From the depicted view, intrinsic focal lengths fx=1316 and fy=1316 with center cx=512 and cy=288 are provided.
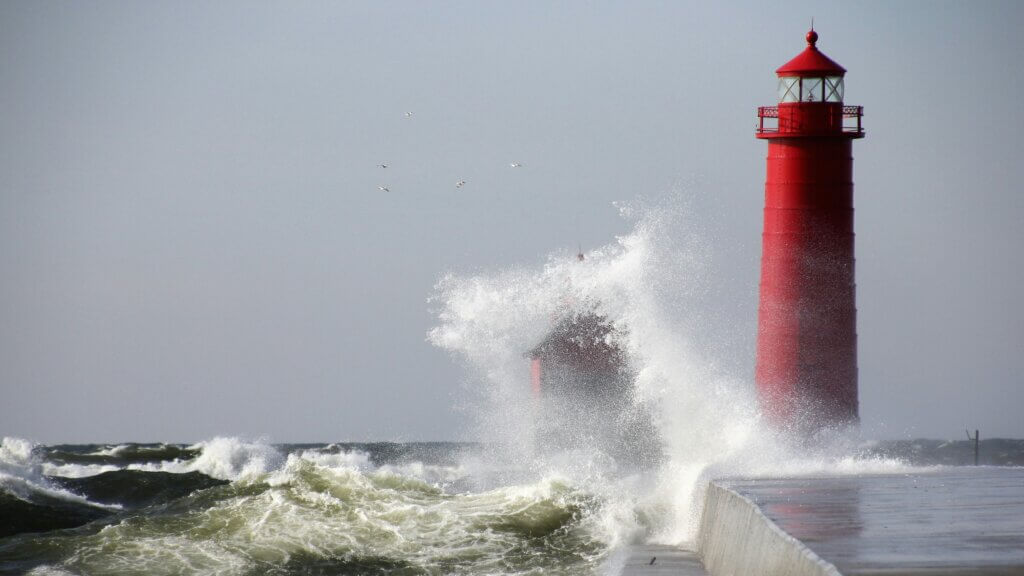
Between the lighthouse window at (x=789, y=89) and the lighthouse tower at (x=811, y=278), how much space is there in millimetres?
254

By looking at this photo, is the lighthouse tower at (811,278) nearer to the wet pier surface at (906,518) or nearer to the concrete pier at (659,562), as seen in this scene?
the wet pier surface at (906,518)

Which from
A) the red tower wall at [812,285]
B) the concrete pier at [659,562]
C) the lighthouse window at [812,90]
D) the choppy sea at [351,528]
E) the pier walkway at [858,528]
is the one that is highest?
the lighthouse window at [812,90]

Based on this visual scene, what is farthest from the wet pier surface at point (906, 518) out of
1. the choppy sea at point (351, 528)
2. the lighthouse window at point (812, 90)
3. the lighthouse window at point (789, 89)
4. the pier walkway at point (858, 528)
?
the lighthouse window at point (789, 89)

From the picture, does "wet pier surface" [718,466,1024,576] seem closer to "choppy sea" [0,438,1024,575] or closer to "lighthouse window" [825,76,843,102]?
"choppy sea" [0,438,1024,575]

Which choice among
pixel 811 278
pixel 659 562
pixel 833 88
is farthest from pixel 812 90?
pixel 659 562

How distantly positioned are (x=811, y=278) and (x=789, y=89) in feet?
8.76

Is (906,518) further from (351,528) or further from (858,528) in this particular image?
(351,528)

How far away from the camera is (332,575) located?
39.7 ft

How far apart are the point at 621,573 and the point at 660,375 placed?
962 centimetres

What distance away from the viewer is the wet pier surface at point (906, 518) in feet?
20.5

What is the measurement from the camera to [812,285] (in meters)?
17.4

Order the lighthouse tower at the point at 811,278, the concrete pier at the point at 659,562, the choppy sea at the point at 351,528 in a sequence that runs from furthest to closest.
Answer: the lighthouse tower at the point at 811,278 < the choppy sea at the point at 351,528 < the concrete pier at the point at 659,562

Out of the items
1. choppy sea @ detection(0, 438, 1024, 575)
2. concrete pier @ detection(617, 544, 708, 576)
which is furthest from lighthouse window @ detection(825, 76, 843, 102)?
concrete pier @ detection(617, 544, 708, 576)

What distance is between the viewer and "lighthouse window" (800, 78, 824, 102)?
1784 centimetres
